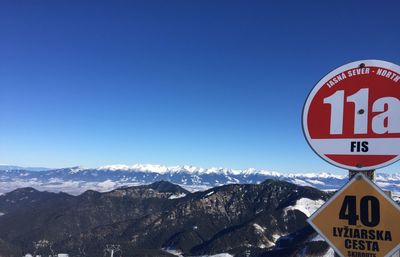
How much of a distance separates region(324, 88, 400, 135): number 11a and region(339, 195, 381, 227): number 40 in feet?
2.44

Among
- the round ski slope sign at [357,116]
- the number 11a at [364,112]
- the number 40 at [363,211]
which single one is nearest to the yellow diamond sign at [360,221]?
the number 40 at [363,211]

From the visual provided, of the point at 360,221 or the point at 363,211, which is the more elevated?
the point at 363,211

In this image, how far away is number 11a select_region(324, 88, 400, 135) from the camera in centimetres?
453

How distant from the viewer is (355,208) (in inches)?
180

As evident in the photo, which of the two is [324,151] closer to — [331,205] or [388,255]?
[331,205]

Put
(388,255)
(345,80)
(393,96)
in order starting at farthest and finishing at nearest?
1. (345,80)
2. (393,96)
3. (388,255)

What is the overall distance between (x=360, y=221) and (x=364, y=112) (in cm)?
119

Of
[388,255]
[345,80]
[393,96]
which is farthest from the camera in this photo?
[345,80]

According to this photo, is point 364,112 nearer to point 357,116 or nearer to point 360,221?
point 357,116

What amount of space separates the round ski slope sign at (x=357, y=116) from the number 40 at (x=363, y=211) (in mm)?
351

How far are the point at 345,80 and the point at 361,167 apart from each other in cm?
102

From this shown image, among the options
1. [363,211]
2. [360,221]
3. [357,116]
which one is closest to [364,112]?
[357,116]

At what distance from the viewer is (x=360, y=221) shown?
4516 mm

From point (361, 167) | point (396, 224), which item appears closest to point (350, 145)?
point (361, 167)
